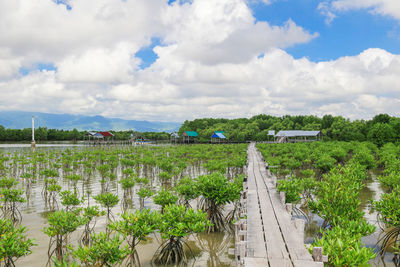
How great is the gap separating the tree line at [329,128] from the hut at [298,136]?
10.9 feet

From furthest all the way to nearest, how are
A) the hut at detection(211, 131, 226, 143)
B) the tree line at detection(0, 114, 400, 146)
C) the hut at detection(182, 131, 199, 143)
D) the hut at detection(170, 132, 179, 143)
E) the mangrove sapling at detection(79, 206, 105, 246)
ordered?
the hut at detection(170, 132, 179, 143), the hut at detection(182, 131, 199, 143), the hut at detection(211, 131, 226, 143), the tree line at detection(0, 114, 400, 146), the mangrove sapling at detection(79, 206, 105, 246)

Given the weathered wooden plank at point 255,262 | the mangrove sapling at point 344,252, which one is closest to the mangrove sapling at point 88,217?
the weathered wooden plank at point 255,262

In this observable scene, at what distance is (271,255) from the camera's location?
19.2ft

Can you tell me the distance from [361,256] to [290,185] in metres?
5.98

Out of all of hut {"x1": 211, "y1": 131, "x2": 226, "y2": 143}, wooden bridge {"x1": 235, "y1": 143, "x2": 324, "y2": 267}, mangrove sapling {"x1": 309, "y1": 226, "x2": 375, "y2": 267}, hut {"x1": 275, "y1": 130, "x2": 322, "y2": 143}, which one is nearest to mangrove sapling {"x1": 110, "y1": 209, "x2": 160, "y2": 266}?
wooden bridge {"x1": 235, "y1": 143, "x2": 324, "y2": 267}

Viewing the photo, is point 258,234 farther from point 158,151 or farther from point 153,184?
point 158,151

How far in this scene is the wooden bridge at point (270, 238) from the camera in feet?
18.1

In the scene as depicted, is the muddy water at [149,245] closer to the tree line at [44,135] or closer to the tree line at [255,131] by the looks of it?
the tree line at [255,131]

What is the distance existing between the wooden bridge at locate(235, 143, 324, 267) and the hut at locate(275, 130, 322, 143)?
2655 inches

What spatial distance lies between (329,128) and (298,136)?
11.6 m

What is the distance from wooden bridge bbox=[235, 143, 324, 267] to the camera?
18.1 feet

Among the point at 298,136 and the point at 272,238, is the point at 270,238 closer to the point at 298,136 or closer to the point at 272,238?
the point at 272,238

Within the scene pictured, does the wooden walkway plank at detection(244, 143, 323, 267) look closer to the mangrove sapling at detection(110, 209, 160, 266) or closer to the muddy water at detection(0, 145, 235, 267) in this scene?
the muddy water at detection(0, 145, 235, 267)

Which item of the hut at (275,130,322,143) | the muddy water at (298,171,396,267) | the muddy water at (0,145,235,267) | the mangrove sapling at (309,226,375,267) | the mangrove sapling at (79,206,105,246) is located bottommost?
the muddy water at (298,171,396,267)
